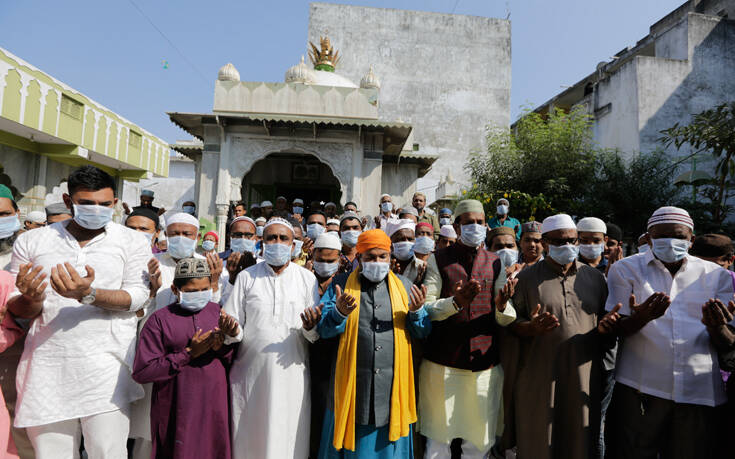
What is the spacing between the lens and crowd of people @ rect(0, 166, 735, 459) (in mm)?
2571

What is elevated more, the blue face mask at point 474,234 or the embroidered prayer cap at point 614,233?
the embroidered prayer cap at point 614,233

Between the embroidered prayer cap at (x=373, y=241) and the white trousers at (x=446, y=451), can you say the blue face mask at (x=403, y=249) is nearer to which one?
the embroidered prayer cap at (x=373, y=241)

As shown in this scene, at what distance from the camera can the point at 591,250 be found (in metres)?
3.97

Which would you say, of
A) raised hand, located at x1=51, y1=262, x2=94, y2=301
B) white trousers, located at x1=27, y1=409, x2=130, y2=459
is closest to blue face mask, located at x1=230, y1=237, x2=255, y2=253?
white trousers, located at x1=27, y1=409, x2=130, y2=459

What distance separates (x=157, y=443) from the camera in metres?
2.75

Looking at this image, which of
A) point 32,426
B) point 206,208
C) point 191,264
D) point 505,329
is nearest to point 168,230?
point 191,264

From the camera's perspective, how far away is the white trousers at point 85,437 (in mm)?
2506

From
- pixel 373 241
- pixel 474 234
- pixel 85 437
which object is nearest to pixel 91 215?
pixel 85 437

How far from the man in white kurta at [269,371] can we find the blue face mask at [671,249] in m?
2.50

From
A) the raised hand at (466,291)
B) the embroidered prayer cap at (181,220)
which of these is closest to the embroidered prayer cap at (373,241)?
the raised hand at (466,291)

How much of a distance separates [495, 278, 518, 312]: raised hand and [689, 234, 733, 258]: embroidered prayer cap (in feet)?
6.15

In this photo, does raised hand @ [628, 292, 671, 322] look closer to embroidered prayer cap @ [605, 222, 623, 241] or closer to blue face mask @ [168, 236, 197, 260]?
embroidered prayer cap @ [605, 222, 623, 241]

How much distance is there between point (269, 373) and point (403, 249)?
6.15 ft

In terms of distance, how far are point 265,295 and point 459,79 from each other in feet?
92.1
